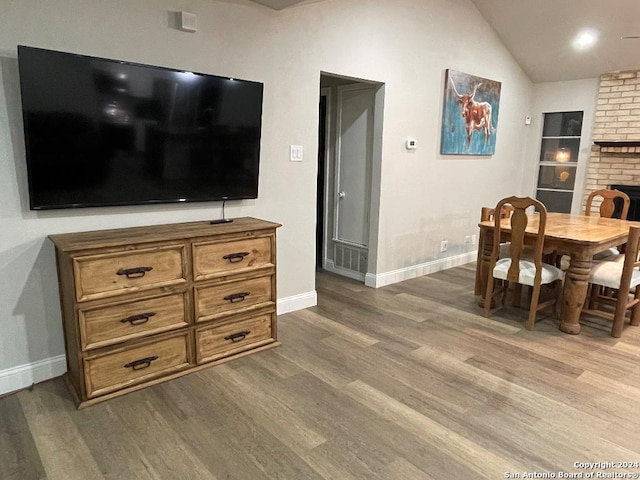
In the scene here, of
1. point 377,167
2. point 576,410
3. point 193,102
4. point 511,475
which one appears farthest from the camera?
point 377,167

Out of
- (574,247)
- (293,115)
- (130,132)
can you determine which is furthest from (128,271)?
(574,247)

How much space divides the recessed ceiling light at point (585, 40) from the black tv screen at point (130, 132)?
158 inches

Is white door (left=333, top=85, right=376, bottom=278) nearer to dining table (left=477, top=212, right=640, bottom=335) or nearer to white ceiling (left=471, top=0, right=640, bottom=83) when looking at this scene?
dining table (left=477, top=212, right=640, bottom=335)

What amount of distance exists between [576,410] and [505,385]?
1.23ft

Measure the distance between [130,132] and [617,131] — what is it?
5.65 m

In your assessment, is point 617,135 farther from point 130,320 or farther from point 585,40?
point 130,320

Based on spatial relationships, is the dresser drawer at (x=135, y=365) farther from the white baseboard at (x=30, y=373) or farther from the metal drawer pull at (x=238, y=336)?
the white baseboard at (x=30, y=373)

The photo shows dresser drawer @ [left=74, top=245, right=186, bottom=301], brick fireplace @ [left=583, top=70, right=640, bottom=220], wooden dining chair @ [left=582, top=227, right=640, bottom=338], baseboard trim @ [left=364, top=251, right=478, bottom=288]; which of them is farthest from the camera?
brick fireplace @ [left=583, top=70, right=640, bottom=220]

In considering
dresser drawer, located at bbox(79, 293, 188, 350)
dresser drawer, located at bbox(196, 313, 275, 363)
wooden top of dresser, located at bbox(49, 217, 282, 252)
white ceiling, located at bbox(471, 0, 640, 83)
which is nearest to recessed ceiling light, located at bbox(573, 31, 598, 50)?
white ceiling, located at bbox(471, 0, 640, 83)

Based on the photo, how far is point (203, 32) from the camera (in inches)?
Result: 113

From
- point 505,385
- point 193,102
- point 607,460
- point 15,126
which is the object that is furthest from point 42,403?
point 607,460

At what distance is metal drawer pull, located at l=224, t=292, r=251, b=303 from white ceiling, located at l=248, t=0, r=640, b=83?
4.01m

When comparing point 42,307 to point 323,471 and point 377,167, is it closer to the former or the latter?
point 323,471

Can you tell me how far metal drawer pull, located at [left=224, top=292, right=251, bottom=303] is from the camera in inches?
111
